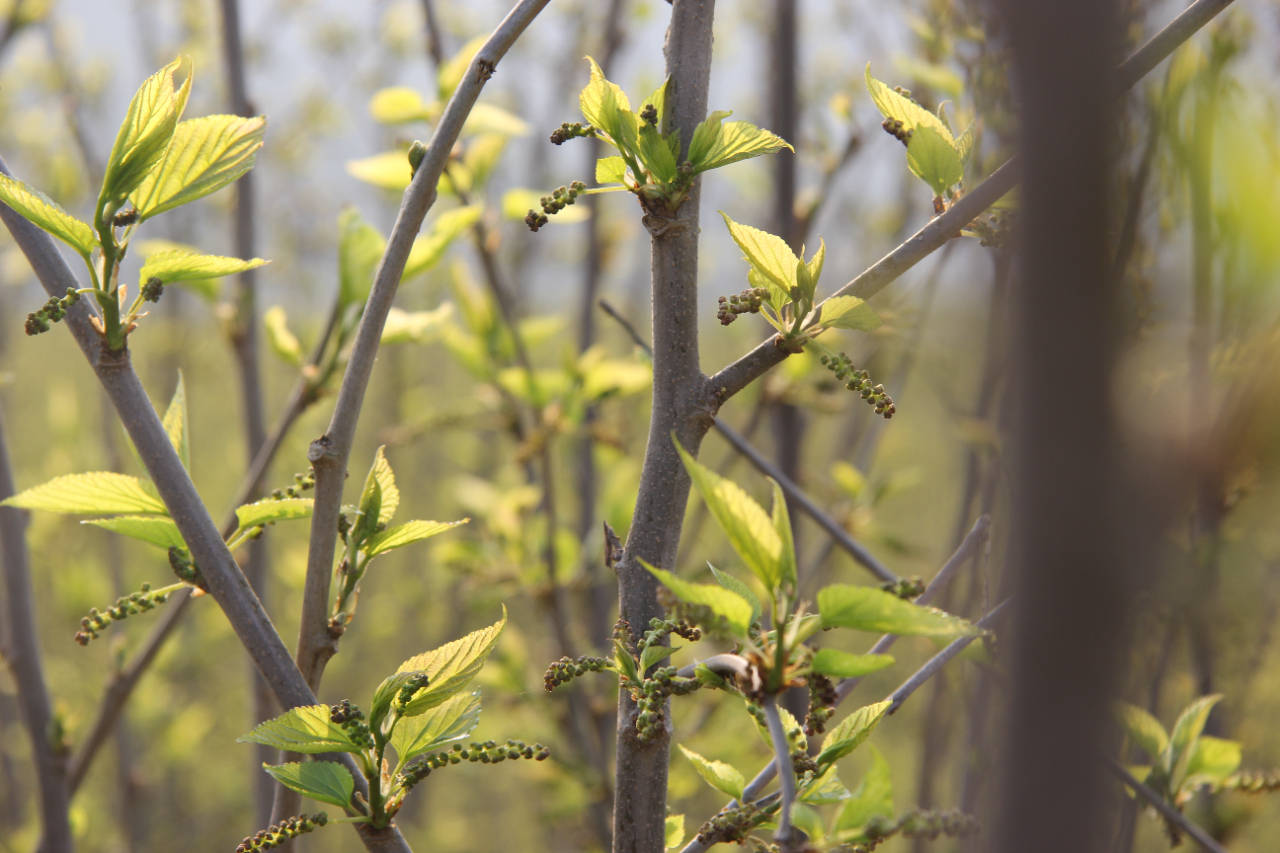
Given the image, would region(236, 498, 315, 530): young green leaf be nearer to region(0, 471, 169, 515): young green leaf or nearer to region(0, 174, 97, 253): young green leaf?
region(0, 471, 169, 515): young green leaf

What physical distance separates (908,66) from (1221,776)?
758mm

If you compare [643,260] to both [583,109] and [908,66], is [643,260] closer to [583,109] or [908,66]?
[908,66]

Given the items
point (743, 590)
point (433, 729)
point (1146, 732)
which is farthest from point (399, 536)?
point (1146, 732)

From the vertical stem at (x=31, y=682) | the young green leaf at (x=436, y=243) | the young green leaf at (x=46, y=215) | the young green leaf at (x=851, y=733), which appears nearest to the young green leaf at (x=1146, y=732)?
the young green leaf at (x=851, y=733)

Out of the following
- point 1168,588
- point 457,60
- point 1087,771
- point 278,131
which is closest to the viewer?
point 1087,771

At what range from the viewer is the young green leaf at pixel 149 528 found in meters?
0.54

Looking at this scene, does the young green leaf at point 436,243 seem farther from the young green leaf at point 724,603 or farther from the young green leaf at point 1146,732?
the young green leaf at point 1146,732

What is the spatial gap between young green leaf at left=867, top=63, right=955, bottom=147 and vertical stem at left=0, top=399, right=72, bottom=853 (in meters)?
0.91

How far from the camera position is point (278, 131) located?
3334 millimetres

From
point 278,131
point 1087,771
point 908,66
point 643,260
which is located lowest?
point 1087,771

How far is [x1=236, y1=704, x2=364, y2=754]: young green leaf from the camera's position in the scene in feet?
1.55

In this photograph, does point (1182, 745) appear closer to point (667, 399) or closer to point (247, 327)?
point (667, 399)

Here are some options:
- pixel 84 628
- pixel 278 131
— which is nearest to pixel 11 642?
pixel 84 628

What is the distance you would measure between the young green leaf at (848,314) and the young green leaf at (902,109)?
0.39 feet
